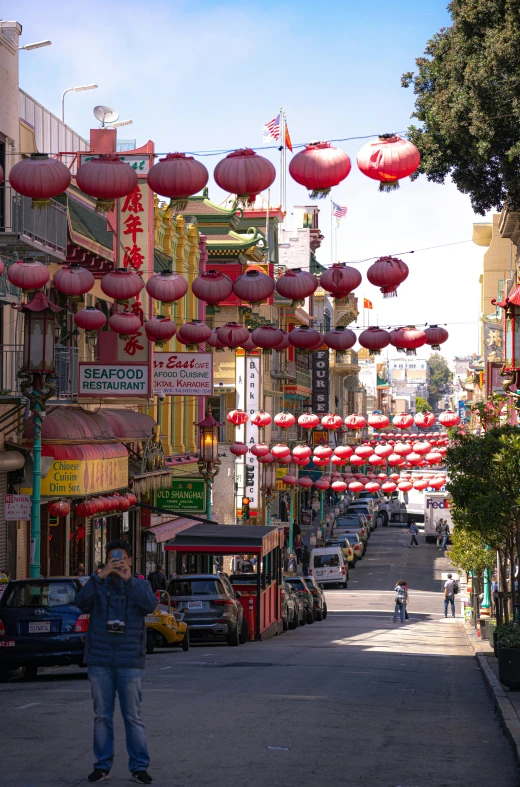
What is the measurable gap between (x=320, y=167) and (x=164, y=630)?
36.4ft

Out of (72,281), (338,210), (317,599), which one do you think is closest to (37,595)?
(72,281)

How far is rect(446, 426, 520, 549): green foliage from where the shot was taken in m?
24.8

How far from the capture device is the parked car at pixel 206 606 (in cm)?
2575

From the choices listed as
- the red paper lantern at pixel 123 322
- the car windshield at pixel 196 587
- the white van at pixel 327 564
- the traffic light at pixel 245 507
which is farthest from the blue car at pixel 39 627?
the white van at pixel 327 564

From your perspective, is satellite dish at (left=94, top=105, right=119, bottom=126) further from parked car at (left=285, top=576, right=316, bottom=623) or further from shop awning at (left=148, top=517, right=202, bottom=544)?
parked car at (left=285, top=576, right=316, bottom=623)

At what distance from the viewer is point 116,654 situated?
29.3ft

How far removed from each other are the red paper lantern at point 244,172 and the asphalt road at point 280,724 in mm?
6242

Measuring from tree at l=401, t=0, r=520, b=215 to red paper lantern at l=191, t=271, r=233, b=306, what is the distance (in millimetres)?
5358

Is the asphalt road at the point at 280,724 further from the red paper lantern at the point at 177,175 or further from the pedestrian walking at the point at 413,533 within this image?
the pedestrian walking at the point at 413,533

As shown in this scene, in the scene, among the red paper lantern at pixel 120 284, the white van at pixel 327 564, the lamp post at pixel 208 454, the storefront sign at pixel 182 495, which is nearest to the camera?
the red paper lantern at pixel 120 284

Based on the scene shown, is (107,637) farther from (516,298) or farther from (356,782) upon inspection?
(516,298)

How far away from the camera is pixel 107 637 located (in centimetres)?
899

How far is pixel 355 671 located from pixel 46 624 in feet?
17.7

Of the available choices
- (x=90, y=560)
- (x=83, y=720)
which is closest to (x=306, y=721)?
(x=83, y=720)
